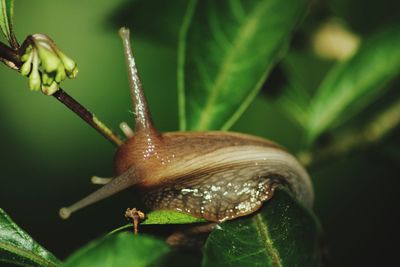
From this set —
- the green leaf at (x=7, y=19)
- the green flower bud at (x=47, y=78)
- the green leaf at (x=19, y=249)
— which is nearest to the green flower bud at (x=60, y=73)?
the green flower bud at (x=47, y=78)

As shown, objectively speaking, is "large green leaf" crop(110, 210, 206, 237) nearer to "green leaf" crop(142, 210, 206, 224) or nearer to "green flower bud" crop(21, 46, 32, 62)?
"green leaf" crop(142, 210, 206, 224)

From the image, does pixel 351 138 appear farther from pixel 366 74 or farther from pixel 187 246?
pixel 187 246

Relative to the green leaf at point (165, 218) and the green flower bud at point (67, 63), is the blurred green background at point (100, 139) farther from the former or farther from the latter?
the green flower bud at point (67, 63)

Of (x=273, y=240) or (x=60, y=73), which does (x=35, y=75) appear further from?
(x=273, y=240)

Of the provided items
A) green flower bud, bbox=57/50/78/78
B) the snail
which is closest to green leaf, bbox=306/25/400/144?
the snail

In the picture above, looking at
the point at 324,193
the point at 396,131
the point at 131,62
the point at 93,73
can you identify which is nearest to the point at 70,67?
the point at 131,62

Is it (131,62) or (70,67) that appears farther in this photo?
(131,62)
